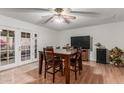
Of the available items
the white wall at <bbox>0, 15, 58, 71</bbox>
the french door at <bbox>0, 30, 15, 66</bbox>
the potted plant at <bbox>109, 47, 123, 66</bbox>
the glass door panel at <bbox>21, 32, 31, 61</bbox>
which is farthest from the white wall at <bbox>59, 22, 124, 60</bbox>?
the french door at <bbox>0, 30, 15, 66</bbox>

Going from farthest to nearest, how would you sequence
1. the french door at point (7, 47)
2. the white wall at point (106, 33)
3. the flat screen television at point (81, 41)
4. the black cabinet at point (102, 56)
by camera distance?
the flat screen television at point (81, 41)
the black cabinet at point (102, 56)
the white wall at point (106, 33)
the french door at point (7, 47)

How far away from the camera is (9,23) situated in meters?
4.51

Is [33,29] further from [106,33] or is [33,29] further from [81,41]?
[106,33]

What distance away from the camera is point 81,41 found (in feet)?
22.7

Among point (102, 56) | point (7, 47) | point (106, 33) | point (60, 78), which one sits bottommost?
point (60, 78)

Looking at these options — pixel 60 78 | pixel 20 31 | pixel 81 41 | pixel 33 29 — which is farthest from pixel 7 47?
pixel 81 41

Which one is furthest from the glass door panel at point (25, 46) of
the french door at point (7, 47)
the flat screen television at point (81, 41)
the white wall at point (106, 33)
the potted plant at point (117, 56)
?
the potted plant at point (117, 56)

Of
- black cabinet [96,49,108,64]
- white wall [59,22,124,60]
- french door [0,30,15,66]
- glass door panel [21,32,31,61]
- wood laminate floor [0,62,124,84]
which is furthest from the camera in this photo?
black cabinet [96,49,108,64]

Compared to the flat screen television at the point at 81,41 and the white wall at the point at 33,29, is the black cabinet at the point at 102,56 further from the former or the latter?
the white wall at the point at 33,29

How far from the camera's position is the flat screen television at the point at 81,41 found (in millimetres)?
6734

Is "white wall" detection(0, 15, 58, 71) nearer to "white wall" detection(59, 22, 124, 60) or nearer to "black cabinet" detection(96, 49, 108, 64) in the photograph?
"white wall" detection(59, 22, 124, 60)

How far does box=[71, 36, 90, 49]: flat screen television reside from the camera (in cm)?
673
